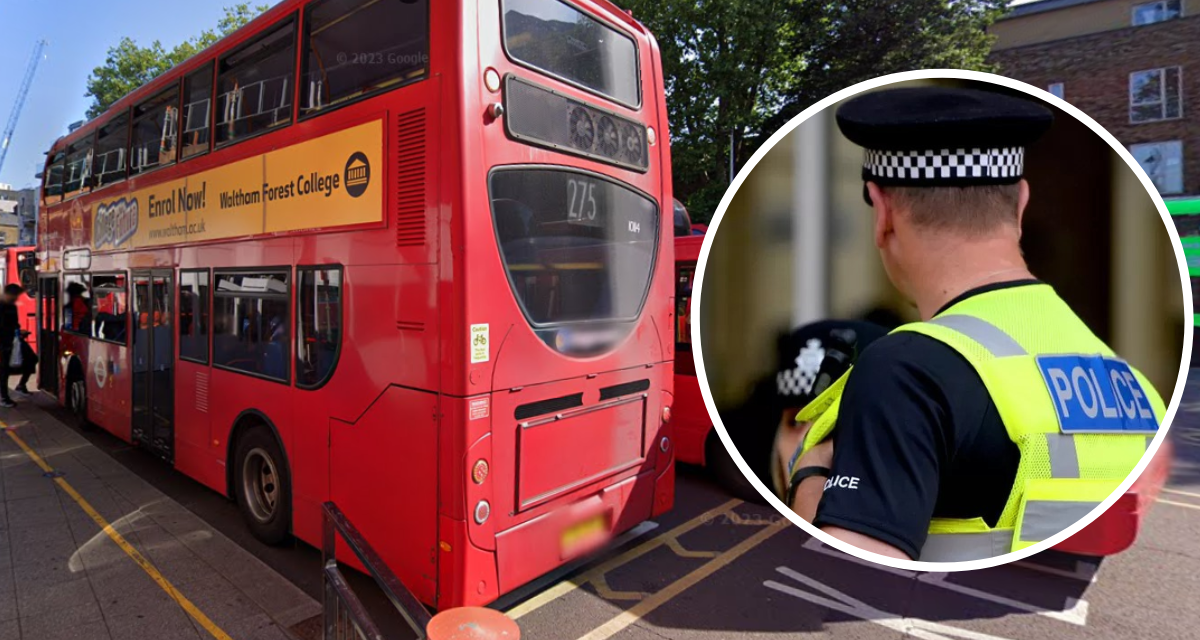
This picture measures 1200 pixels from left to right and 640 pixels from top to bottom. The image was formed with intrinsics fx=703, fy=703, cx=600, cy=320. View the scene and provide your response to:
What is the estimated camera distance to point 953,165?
57 cm

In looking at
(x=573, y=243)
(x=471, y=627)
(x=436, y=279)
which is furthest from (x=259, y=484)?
(x=471, y=627)

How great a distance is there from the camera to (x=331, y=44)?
4938 mm

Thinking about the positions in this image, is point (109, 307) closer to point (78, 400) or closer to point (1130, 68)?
point (78, 400)

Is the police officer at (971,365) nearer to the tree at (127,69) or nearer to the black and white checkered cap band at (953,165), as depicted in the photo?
the black and white checkered cap band at (953,165)

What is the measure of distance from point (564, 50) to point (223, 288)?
12.3 ft

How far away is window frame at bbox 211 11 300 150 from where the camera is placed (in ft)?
17.3

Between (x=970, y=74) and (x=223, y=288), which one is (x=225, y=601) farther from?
(x=970, y=74)

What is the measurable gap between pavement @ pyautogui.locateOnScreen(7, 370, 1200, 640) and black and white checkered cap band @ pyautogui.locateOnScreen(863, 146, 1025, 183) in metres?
4.13

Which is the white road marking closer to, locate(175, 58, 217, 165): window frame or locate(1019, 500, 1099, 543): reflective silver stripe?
locate(1019, 500, 1099, 543): reflective silver stripe

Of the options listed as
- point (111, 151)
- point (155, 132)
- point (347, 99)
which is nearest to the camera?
point (347, 99)

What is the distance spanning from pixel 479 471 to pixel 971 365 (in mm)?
3833

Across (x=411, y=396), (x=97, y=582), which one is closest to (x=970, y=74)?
(x=411, y=396)

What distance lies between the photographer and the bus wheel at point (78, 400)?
9.78 m

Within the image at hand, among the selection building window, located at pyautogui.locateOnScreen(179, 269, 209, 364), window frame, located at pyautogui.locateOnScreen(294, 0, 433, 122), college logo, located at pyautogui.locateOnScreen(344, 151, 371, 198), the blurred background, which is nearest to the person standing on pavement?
building window, located at pyautogui.locateOnScreen(179, 269, 209, 364)
